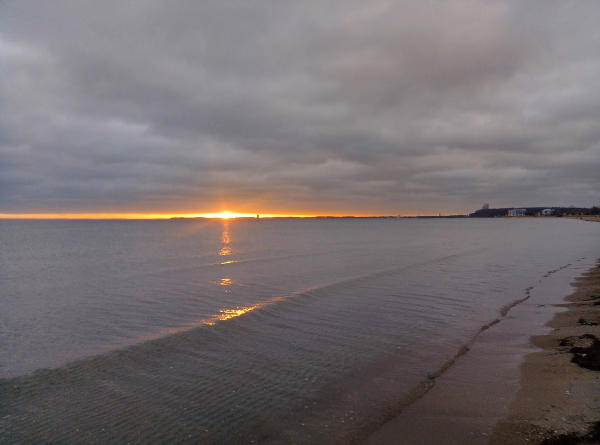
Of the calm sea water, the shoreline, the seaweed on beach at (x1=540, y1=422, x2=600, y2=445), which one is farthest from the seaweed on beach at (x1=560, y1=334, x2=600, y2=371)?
the seaweed on beach at (x1=540, y1=422, x2=600, y2=445)

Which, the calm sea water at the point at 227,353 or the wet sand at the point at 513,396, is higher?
the wet sand at the point at 513,396

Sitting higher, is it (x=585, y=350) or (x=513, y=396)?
(x=585, y=350)

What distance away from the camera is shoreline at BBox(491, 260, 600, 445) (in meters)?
6.20

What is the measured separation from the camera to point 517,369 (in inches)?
372

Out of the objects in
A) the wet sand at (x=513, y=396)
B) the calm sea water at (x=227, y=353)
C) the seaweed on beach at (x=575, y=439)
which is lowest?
the calm sea water at (x=227, y=353)

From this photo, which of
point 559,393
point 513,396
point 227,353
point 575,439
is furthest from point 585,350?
point 227,353

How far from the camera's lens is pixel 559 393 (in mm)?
7703

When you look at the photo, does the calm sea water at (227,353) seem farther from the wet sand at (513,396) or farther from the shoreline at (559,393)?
the shoreline at (559,393)

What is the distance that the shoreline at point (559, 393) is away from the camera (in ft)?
20.3

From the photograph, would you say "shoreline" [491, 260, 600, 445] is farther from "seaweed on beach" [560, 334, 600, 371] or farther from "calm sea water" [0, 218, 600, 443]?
"calm sea water" [0, 218, 600, 443]

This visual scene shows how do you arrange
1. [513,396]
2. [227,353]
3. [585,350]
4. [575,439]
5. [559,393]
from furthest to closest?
[227,353]
[585,350]
[513,396]
[559,393]
[575,439]

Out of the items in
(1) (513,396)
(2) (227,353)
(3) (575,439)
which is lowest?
(2) (227,353)

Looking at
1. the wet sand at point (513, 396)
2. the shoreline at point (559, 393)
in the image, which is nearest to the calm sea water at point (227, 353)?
the wet sand at point (513, 396)

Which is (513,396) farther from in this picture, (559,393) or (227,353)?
(227,353)
